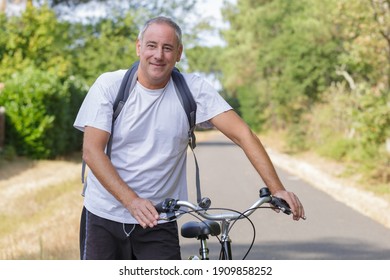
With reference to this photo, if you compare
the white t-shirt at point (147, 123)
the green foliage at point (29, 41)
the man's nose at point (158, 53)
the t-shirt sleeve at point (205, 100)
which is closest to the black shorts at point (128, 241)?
the white t-shirt at point (147, 123)

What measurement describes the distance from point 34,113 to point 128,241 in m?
20.6

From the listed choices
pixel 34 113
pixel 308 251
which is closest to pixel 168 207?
pixel 308 251

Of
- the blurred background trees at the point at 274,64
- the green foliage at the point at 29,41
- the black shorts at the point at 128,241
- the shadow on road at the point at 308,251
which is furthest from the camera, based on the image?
the green foliage at the point at 29,41

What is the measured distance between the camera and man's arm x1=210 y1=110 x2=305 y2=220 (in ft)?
13.2

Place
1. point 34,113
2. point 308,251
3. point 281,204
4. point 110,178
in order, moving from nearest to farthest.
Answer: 1. point 281,204
2. point 110,178
3. point 308,251
4. point 34,113

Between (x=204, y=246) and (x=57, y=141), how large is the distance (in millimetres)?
23116

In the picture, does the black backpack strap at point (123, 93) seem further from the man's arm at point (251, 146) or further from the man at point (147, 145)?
the man's arm at point (251, 146)

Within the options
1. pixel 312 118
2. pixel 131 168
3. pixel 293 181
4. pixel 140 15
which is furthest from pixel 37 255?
pixel 140 15

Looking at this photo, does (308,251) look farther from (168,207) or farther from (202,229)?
(168,207)

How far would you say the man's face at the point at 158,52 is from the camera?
4012 mm

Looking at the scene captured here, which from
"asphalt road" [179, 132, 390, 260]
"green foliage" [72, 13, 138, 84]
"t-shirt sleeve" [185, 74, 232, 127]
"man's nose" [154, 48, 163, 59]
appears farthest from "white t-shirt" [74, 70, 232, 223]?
"green foliage" [72, 13, 138, 84]

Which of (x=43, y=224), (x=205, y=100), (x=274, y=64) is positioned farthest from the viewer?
(x=274, y=64)

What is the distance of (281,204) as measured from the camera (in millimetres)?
3816

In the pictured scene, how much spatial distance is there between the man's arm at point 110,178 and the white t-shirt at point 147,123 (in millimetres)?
66
